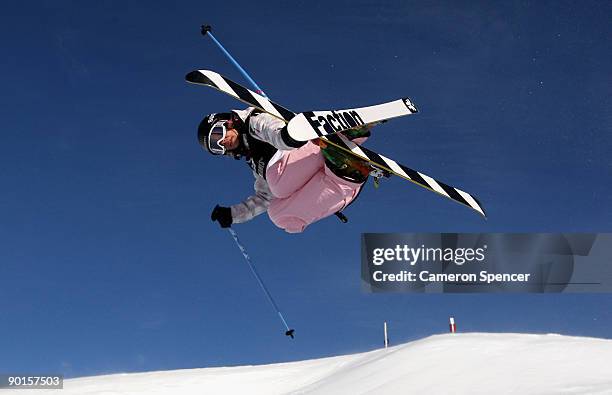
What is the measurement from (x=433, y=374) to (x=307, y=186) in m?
3.26

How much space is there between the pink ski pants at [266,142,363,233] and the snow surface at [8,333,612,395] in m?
2.40

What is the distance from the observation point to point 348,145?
19.5 feet

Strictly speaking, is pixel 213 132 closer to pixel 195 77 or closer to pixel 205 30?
pixel 195 77

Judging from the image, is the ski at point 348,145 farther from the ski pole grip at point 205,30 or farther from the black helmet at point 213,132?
the ski pole grip at point 205,30

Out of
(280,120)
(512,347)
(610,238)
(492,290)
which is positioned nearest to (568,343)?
(512,347)

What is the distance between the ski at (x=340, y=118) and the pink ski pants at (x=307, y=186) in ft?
1.75

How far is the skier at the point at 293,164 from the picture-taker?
20.1 ft

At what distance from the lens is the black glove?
24.0 ft

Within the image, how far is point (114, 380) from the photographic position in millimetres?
13828

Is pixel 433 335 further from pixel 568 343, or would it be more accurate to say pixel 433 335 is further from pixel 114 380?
pixel 114 380

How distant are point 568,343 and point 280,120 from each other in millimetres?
4747

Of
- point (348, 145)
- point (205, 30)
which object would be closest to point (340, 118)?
point (348, 145)

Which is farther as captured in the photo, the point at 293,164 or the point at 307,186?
the point at 307,186

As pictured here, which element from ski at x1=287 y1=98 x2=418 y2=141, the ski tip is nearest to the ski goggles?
the ski tip
